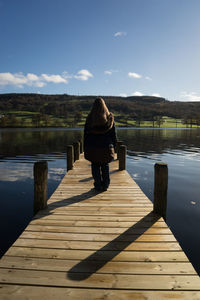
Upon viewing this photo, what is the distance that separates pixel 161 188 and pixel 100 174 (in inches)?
83.2

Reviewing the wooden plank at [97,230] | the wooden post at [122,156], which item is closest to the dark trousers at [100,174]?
the wooden plank at [97,230]

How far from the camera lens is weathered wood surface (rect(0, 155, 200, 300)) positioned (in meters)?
2.23

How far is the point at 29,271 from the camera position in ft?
8.28

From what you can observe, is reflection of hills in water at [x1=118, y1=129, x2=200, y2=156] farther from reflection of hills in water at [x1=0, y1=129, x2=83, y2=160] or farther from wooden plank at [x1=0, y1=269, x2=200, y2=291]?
wooden plank at [x1=0, y1=269, x2=200, y2=291]

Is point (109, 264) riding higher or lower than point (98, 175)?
lower

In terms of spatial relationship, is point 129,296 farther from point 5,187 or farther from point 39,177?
point 5,187

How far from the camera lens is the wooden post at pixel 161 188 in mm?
4306

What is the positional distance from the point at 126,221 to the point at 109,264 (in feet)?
4.64

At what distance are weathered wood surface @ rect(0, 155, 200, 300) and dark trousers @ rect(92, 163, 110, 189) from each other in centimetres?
123

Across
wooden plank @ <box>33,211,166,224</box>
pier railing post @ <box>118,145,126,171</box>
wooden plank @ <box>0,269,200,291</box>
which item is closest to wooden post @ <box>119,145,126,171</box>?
pier railing post @ <box>118,145,126,171</box>

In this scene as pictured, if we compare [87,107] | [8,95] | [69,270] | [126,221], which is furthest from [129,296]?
[8,95]

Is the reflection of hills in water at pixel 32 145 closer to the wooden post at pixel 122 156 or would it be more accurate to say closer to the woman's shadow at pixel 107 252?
the wooden post at pixel 122 156

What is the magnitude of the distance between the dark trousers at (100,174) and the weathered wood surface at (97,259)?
4.03 feet

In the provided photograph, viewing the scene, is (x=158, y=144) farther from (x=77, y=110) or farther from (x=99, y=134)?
(x=77, y=110)
